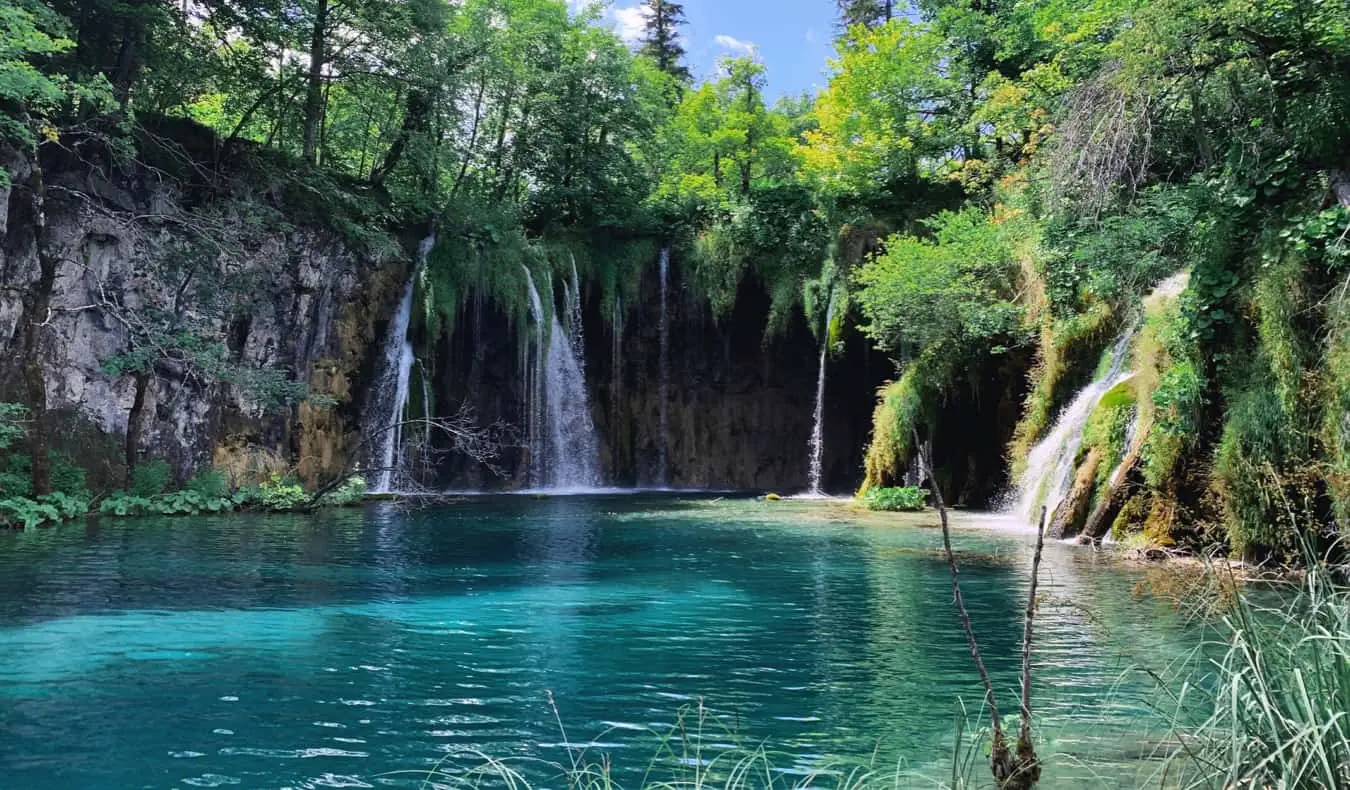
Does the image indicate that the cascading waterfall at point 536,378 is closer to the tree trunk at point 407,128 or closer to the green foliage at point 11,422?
the tree trunk at point 407,128

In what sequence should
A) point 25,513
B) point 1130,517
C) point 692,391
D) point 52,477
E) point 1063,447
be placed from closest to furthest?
point 1130,517 → point 25,513 → point 1063,447 → point 52,477 → point 692,391

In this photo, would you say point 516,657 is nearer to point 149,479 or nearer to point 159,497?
point 159,497

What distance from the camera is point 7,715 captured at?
517cm

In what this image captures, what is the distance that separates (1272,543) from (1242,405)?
4.84 feet

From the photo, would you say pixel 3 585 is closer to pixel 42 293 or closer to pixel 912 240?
pixel 42 293

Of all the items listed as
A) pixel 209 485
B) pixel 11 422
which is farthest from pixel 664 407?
pixel 11 422

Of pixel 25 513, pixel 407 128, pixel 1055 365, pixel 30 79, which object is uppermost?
pixel 407 128

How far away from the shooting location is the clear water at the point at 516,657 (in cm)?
464

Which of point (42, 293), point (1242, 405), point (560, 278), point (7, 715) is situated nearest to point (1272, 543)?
point (1242, 405)

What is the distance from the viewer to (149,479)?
1895 centimetres

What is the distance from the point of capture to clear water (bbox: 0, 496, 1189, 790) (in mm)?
4641

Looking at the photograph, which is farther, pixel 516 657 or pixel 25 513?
pixel 25 513

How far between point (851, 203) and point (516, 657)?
75.7ft

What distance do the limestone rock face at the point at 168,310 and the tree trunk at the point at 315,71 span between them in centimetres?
273
